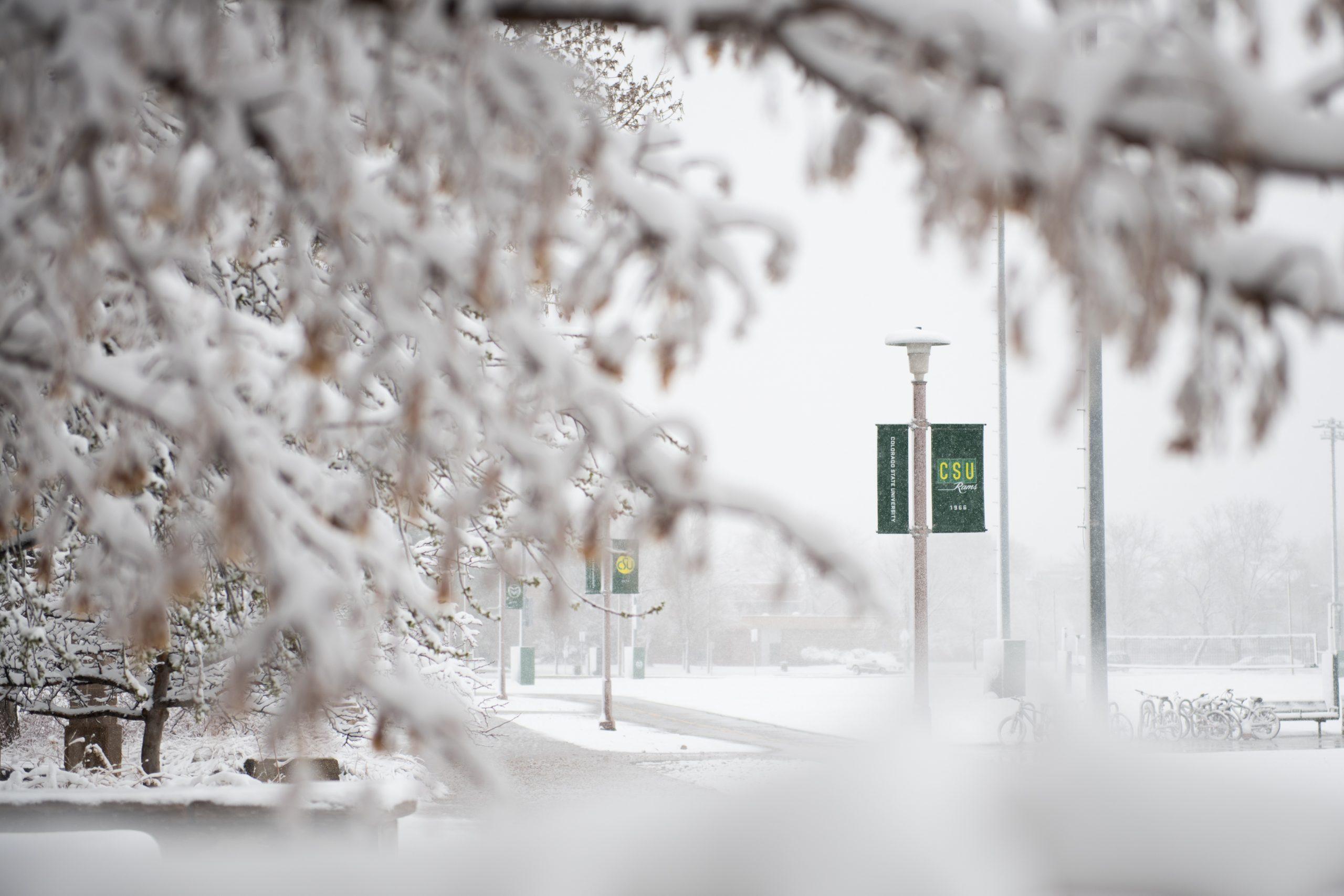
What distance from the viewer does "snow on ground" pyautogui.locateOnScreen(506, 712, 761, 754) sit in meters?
19.9

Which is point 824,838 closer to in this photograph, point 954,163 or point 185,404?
point 954,163

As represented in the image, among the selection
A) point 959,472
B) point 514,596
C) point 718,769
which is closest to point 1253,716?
point 959,472

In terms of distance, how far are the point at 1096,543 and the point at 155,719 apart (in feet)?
30.6

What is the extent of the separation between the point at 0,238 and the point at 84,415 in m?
2.88

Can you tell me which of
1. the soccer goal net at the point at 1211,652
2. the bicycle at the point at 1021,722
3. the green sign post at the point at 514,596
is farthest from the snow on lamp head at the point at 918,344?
the soccer goal net at the point at 1211,652

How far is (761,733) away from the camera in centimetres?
2355

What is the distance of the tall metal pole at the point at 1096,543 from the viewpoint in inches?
536

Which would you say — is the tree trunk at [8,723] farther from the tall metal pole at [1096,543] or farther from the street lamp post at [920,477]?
the tall metal pole at [1096,543]

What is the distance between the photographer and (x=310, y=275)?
3055 mm

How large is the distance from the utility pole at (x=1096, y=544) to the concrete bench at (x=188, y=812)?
29.1 feet

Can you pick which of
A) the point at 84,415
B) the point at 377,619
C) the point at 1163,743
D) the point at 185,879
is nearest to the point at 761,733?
the point at 1163,743

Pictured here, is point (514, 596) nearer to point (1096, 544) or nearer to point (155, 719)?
point (1096, 544)

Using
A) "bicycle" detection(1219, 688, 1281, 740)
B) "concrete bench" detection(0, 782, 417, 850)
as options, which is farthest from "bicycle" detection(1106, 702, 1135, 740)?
"concrete bench" detection(0, 782, 417, 850)

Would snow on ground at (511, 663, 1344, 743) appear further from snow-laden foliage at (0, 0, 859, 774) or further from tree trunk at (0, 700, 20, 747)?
tree trunk at (0, 700, 20, 747)
